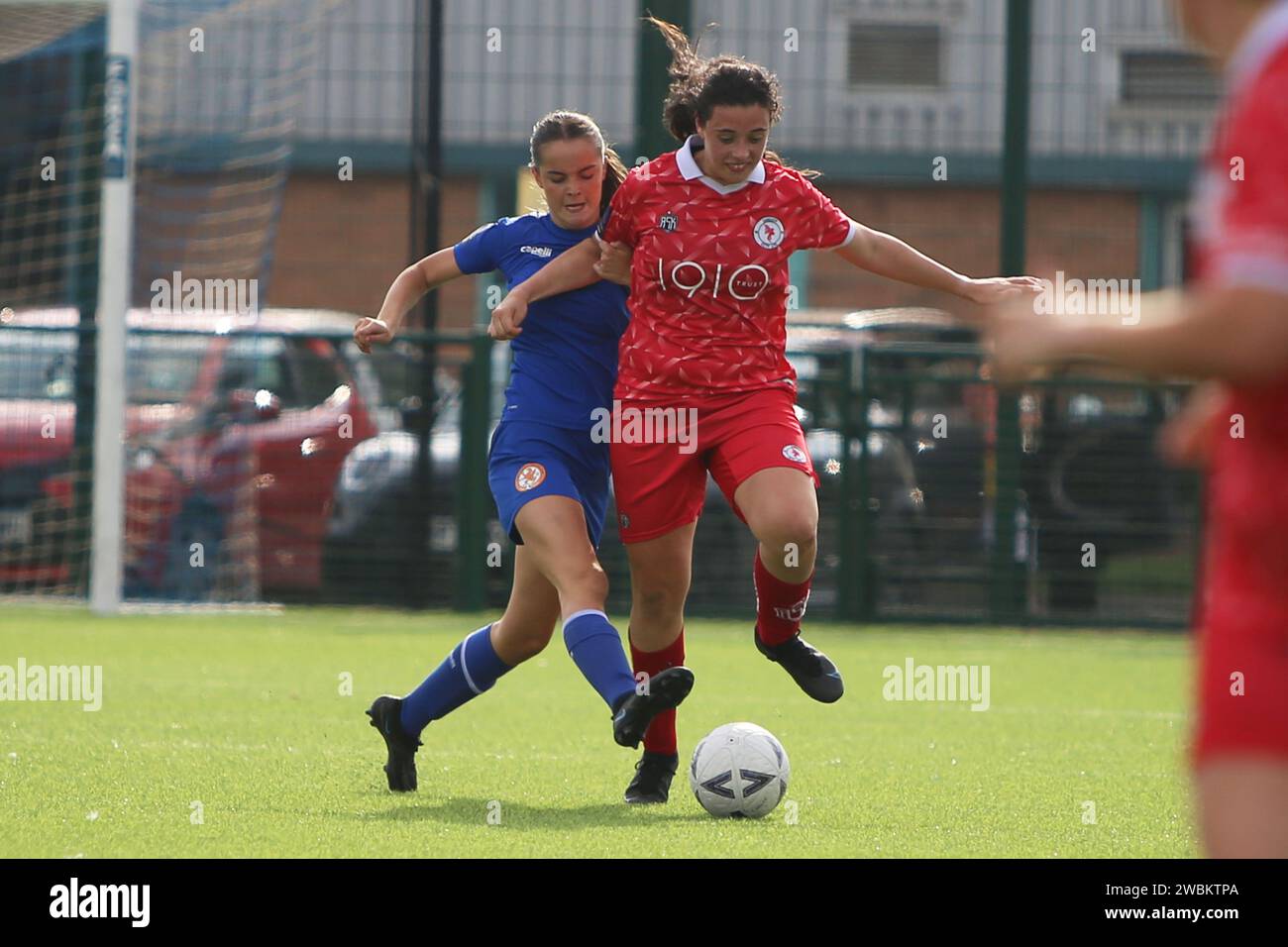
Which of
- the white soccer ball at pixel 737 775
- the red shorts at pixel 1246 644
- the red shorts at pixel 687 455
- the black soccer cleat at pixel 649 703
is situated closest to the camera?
the red shorts at pixel 1246 644

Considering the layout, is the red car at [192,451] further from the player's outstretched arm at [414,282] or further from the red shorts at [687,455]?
the red shorts at [687,455]

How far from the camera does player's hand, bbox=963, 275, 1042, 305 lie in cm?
542

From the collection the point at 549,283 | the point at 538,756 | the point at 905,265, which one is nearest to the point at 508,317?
the point at 549,283

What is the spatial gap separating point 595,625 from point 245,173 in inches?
324

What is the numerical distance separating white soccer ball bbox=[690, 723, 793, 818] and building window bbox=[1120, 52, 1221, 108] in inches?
455

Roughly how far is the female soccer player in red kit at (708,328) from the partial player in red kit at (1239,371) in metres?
3.10

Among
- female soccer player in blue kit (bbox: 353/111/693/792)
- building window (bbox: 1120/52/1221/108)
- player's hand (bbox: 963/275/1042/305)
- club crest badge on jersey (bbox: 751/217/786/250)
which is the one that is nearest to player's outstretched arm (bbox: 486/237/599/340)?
female soccer player in blue kit (bbox: 353/111/693/792)

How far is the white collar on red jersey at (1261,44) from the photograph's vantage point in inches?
87.4

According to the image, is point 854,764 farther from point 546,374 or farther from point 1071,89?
point 1071,89

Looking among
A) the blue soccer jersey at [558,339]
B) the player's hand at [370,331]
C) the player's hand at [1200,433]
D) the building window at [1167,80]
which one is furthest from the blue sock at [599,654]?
the building window at [1167,80]

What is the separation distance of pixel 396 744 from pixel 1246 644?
3.89 m

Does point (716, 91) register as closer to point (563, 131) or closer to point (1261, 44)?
point (563, 131)
